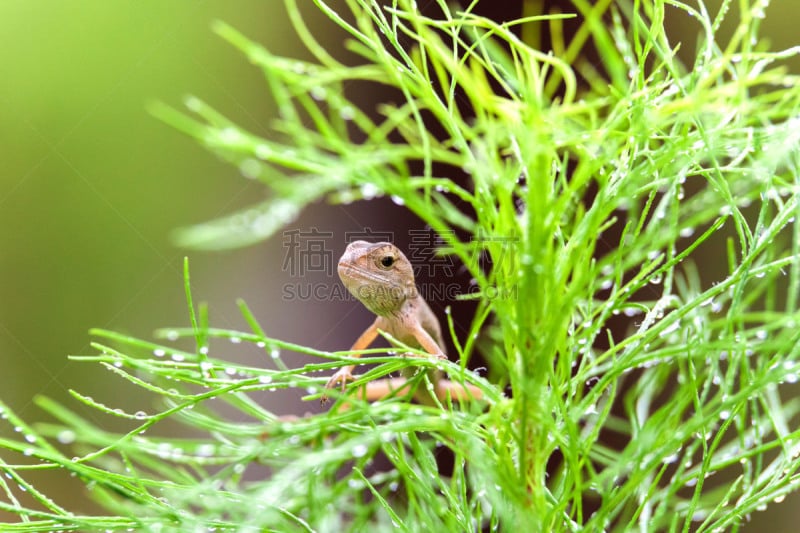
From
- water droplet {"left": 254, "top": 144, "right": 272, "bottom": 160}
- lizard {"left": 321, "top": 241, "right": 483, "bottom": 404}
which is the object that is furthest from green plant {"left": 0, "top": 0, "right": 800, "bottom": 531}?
lizard {"left": 321, "top": 241, "right": 483, "bottom": 404}

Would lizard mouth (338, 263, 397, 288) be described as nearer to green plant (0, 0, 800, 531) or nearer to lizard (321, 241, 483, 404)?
lizard (321, 241, 483, 404)

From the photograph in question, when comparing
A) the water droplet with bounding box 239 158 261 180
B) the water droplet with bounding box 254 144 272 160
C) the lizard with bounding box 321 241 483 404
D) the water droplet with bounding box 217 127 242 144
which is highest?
the water droplet with bounding box 254 144 272 160

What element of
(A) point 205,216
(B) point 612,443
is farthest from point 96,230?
(B) point 612,443

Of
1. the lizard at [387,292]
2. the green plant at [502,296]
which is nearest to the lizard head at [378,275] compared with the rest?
the lizard at [387,292]

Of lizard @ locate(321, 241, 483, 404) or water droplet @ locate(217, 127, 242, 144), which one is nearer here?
water droplet @ locate(217, 127, 242, 144)

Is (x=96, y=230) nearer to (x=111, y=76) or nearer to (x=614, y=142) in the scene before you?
(x=111, y=76)

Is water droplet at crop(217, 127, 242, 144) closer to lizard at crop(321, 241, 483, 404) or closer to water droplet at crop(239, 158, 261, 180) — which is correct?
water droplet at crop(239, 158, 261, 180)

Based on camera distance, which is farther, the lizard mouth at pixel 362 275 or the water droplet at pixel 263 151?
the lizard mouth at pixel 362 275

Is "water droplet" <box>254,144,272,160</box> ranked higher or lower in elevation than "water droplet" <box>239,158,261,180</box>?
higher

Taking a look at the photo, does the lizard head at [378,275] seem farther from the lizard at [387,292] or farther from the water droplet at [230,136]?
the water droplet at [230,136]
